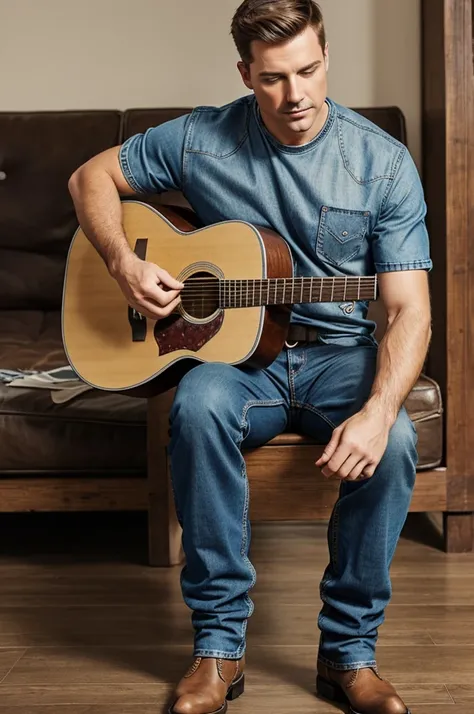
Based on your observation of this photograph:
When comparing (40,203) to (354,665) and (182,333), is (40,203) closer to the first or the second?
(182,333)

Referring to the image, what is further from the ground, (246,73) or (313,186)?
(246,73)

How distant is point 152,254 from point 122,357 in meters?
0.20

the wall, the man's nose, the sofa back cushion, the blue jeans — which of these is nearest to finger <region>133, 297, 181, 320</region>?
the blue jeans

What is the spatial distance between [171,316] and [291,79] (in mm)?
464

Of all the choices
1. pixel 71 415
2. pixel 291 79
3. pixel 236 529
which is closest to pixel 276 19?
pixel 291 79

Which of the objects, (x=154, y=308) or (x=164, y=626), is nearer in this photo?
(x=154, y=308)

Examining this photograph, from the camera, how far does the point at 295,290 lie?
155 cm

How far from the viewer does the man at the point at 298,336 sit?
1.40 meters

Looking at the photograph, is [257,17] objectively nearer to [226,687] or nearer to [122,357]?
[122,357]

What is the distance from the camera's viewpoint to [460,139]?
2.24m

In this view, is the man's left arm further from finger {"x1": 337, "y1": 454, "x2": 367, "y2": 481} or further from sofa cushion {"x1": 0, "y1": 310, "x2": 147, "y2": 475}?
sofa cushion {"x1": 0, "y1": 310, "x2": 147, "y2": 475}

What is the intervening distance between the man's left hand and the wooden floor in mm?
380

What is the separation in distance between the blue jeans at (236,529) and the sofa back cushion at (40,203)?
135 cm

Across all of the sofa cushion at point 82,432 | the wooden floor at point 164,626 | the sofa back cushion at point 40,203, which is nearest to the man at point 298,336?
the wooden floor at point 164,626
